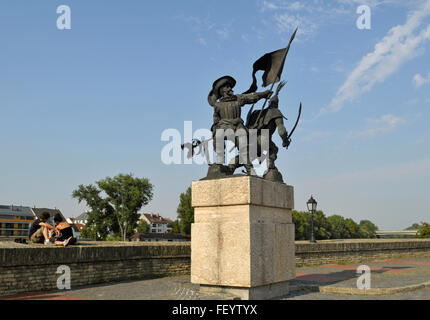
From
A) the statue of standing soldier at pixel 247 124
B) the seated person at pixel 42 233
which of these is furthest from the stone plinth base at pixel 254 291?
the seated person at pixel 42 233

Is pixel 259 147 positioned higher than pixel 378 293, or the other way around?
pixel 259 147

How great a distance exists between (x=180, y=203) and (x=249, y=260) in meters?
57.4

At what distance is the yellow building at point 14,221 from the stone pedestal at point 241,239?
323 feet

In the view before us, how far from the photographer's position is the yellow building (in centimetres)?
9468

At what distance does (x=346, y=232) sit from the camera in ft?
420

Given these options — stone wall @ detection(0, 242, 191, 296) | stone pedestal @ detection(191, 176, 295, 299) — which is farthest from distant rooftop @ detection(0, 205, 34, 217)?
stone pedestal @ detection(191, 176, 295, 299)

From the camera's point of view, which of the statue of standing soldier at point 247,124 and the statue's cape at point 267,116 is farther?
the statue's cape at point 267,116

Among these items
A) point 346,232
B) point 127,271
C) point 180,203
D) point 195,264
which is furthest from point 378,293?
point 346,232

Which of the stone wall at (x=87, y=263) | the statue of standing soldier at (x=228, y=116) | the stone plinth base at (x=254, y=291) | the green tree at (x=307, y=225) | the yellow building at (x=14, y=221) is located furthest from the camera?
the yellow building at (x=14, y=221)

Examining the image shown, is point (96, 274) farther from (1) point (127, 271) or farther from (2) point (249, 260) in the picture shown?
(2) point (249, 260)

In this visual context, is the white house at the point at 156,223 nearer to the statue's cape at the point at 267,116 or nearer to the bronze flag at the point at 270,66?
the bronze flag at the point at 270,66

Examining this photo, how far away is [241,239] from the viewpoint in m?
7.36

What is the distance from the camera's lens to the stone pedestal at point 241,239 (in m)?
7.35
